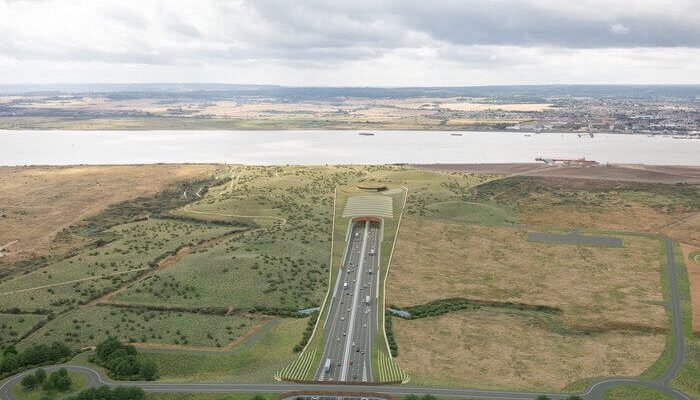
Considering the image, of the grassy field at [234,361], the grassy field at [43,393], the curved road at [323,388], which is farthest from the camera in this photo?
the grassy field at [234,361]

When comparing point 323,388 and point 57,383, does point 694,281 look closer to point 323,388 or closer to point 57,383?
point 323,388

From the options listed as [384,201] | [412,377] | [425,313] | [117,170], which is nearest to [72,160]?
[117,170]

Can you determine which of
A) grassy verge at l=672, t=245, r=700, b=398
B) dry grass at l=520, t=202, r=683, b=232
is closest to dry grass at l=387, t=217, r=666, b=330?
grassy verge at l=672, t=245, r=700, b=398

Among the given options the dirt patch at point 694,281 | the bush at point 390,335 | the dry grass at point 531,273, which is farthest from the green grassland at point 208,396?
the dirt patch at point 694,281

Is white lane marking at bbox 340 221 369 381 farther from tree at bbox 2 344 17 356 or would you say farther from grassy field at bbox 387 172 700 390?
tree at bbox 2 344 17 356

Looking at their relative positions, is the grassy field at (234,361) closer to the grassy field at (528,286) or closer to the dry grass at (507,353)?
the dry grass at (507,353)

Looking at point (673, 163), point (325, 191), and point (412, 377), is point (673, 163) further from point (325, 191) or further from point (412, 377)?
point (412, 377)

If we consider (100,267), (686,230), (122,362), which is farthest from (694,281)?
(100,267)
